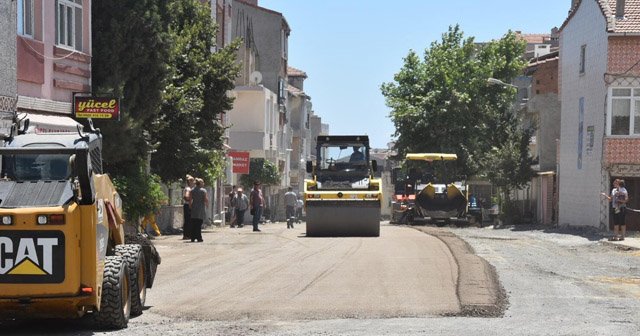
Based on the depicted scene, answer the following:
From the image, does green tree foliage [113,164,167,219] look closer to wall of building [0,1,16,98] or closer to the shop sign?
the shop sign

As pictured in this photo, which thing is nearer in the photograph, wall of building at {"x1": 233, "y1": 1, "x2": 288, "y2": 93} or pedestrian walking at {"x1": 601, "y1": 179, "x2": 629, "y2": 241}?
pedestrian walking at {"x1": 601, "y1": 179, "x2": 629, "y2": 241}

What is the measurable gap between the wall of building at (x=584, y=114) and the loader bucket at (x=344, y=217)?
12.2 m

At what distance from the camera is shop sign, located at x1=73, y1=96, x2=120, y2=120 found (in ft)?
80.5

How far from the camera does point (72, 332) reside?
40.6 ft

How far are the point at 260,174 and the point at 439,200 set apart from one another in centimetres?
2430

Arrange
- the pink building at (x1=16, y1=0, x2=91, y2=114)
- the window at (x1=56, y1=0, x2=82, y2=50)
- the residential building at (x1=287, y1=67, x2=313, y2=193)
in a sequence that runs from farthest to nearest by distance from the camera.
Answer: the residential building at (x1=287, y1=67, x2=313, y2=193) < the window at (x1=56, y1=0, x2=82, y2=50) < the pink building at (x1=16, y1=0, x2=91, y2=114)

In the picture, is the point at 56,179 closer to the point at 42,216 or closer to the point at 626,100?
the point at 42,216

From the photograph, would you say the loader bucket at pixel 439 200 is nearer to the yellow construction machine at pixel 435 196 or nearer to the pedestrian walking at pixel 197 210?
the yellow construction machine at pixel 435 196

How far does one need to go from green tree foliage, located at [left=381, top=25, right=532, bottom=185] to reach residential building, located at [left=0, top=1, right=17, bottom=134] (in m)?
41.7

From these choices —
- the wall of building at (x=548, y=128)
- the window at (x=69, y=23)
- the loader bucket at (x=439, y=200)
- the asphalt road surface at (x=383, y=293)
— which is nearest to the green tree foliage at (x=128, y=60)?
the window at (x=69, y=23)

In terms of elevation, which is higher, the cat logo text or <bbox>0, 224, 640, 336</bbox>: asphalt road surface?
the cat logo text

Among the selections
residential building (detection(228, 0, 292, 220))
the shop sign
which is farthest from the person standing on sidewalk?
residential building (detection(228, 0, 292, 220))

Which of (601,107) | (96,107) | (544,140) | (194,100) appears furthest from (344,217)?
(544,140)

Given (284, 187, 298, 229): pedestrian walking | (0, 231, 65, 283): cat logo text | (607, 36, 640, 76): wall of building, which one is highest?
(607, 36, 640, 76): wall of building
